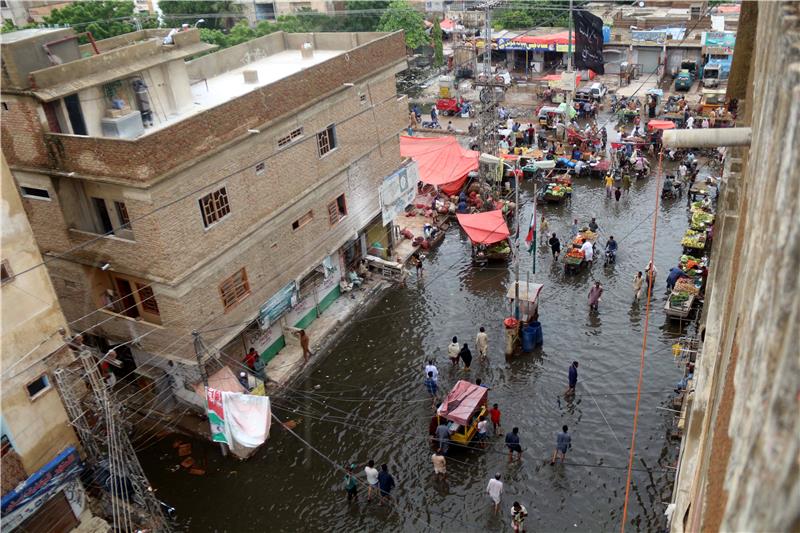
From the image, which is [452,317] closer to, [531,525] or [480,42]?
[531,525]

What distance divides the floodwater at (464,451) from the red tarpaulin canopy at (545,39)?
105ft

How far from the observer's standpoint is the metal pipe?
10.0 m

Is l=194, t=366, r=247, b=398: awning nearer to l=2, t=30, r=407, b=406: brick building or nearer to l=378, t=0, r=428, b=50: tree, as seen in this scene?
l=2, t=30, r=407, b=406: brick building

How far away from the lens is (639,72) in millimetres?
53375

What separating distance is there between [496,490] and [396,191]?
1492 cm

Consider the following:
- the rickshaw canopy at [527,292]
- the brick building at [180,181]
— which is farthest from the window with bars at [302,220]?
the rickshaw canopy at [527,292]

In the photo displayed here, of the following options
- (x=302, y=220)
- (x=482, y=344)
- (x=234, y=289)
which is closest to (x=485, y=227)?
(x=482, y=344)

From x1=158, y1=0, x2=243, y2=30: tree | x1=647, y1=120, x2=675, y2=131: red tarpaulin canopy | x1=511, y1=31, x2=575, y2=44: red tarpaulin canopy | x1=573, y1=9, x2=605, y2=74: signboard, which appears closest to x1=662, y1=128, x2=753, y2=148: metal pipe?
x1=573, y1=9, x2=605, y2=74: signboard

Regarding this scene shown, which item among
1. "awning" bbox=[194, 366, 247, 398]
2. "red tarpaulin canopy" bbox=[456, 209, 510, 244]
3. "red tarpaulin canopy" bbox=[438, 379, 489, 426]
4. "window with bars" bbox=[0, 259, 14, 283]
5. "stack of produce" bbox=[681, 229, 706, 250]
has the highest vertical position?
"window with bars" bbox=[0, 259, 14, 283]

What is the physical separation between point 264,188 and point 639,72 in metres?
41.8

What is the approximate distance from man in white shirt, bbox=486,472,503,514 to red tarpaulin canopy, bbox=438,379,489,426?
7.06ft

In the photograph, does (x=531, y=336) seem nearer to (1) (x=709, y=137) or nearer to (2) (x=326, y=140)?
(2) (x=326, y=140)

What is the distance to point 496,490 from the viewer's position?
17047mm

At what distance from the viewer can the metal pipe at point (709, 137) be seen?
10047 mm
